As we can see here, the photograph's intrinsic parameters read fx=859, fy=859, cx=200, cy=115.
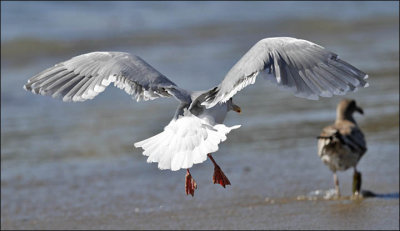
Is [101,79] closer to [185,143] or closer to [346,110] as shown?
[185,143]

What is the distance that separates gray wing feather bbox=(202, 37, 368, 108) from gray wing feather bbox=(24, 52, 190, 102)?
43 cm

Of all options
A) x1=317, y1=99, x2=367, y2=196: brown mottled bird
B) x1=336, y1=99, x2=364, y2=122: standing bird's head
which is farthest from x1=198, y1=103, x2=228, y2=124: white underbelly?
x1=336, y1=99, x2=364, y2=122: standing bird's head

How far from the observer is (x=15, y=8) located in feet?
57.0

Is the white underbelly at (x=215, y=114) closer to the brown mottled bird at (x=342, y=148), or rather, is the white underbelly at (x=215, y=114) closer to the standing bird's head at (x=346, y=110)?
the brown mottled bird at (x=342, y=148)

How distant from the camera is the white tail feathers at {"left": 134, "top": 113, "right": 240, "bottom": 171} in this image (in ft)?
17.4

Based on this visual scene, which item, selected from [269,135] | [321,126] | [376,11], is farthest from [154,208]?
[376,11]

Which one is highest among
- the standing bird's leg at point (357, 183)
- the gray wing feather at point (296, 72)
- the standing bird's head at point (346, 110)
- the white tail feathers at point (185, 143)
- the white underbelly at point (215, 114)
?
the standing bird's head at point (346, 110)

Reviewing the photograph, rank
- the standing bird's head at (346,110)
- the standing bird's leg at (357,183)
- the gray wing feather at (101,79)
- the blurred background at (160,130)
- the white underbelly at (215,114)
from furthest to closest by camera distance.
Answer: the standing bird's head at (346,110)
the standing bird's leg at (357,183)
the blurred background at (160,130)
the gray wing feather at (101,79)
the white underbelly at (215,114)

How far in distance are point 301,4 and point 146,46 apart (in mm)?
4729

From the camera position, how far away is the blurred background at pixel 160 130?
754 centimetres

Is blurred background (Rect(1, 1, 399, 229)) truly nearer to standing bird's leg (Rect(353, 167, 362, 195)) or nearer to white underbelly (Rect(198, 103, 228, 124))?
standing bird's leg (Rect(353, 167, 362, 195))

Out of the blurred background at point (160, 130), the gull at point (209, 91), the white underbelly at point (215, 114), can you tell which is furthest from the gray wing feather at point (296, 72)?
the blurred background at point (160, 130)

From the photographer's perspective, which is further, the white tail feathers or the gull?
Answer: the gull

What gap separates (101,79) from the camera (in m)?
6.06
